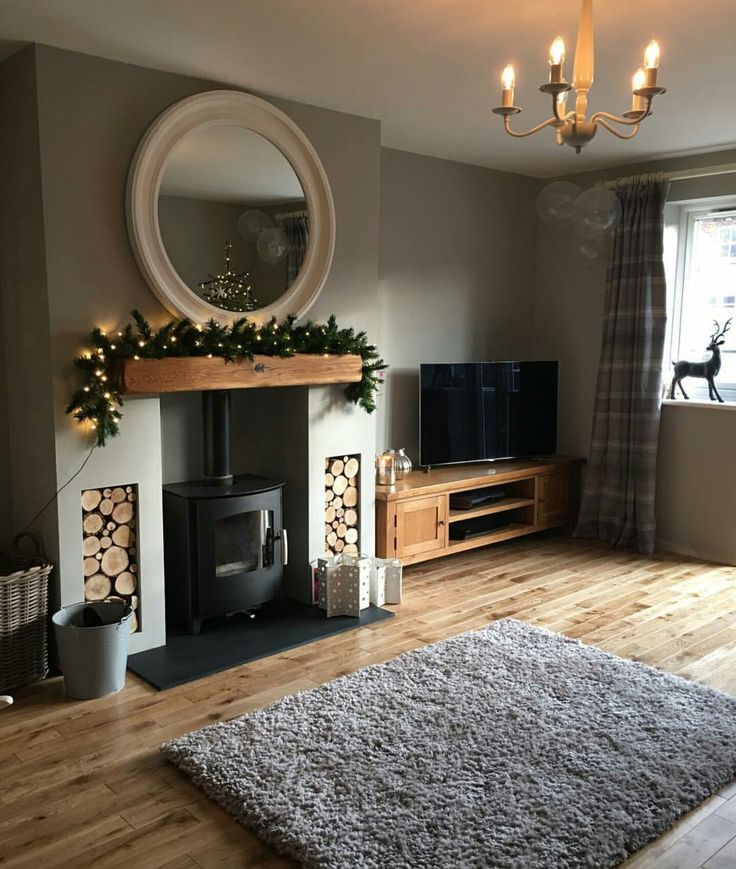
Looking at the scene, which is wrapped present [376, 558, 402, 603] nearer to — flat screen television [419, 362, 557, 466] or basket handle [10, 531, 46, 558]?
flat screen television [419, 362, 557, 466]

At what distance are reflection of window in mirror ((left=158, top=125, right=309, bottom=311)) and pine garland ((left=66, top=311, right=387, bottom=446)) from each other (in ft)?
0.58

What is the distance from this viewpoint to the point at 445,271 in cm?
525

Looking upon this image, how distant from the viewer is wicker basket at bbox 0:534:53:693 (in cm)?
309

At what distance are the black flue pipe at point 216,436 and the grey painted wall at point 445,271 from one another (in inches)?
53.5

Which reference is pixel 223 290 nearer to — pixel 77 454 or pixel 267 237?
pixel 267 237

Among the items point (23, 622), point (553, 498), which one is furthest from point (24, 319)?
point (553, 498)

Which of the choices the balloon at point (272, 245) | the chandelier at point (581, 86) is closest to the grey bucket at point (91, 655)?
the balloon at point (272, 245)

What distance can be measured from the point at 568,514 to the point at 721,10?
3500mm

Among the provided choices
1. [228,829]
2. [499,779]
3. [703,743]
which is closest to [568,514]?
[703,743]

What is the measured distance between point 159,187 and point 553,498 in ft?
10.8

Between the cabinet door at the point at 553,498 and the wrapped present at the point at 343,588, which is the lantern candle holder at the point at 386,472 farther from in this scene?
the cabinet door at the point at 553,498

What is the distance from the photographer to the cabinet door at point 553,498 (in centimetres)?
537

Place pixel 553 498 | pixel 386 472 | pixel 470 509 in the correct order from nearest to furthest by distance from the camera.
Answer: pixel 386 472
pixel 470 509
pixel 553 498

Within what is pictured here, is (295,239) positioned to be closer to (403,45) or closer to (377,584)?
(403,45)
